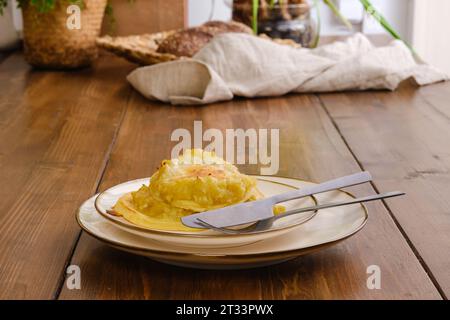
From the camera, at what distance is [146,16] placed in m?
2.21

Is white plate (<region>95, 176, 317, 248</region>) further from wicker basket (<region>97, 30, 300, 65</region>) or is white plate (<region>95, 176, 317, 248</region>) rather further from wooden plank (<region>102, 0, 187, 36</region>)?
wooden plank (<region>102, 0, 187, 36</region>)

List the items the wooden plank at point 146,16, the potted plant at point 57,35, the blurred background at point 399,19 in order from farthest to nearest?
the blurred background at point 399,19, the wooden plank at point 146,16, the potted plant at point 57,35

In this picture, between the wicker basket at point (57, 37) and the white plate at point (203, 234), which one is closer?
the white plate at point (203, 234)

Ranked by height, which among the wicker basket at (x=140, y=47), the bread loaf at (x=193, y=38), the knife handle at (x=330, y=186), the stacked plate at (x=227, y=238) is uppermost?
the knife handle at (x=330, y=186)

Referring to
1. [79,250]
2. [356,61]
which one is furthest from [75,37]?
[79,250]

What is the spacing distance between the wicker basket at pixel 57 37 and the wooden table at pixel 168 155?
40 mm

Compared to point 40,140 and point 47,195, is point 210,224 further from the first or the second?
point 40,140

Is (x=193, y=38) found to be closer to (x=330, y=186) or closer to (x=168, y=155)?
(x=168, y=155)

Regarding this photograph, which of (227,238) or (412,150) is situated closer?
(227,238)

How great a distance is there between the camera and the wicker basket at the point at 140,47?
5.98 ft

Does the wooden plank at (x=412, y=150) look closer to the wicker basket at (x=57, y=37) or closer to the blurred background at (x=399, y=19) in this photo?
the wicker basket at (x=57, y=37)

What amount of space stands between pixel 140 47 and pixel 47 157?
787mm

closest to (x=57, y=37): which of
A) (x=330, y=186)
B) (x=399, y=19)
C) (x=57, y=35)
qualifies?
(x=57, y=35)

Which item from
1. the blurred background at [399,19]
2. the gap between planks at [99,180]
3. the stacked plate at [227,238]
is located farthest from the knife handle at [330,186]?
the blurred background at [399,19]
